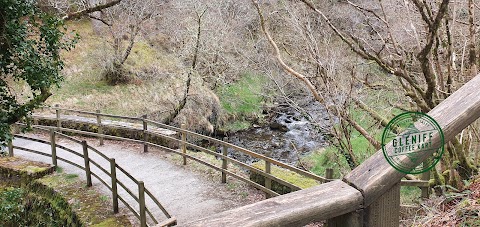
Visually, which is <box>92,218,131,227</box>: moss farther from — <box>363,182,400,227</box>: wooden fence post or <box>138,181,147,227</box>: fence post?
<box>363,182,400,227</box>: wooden fence post

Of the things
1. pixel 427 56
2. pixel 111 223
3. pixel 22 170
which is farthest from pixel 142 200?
pixel 22 170

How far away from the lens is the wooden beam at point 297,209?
1312 millimetres

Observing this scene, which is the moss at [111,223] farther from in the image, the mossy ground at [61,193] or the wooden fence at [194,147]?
the wooden fence at [194,147]

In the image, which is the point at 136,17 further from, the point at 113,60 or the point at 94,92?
the point at 94,92

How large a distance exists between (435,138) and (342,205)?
21.2 inches

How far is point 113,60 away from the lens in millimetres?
18641

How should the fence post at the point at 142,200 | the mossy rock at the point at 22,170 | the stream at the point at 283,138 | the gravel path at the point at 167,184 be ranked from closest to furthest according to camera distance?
1. the fence post at the point at 142,200
2. the gravel path at the point at 167,184
3. the mossy rock at the point at 22,170
4. the stream at the point at 283,138

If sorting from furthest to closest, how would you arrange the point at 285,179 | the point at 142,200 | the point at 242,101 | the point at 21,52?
the point at 242,101, the point at 285,179, the point at 21,52, the point at 142,200

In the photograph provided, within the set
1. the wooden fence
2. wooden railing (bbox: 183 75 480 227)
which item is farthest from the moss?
wooden railing (bbox: 183 75 480 227)

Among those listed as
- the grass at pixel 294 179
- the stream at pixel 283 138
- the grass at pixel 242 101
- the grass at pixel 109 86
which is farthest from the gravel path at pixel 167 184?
the grass at pixel 242 101

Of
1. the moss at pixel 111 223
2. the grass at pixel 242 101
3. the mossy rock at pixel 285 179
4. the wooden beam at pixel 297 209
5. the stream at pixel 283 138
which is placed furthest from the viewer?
the grass at pixel 242 101

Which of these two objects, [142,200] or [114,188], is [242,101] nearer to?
[114,188]

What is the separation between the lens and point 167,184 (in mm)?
→ 9047

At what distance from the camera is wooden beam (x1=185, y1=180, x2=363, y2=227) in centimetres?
131
